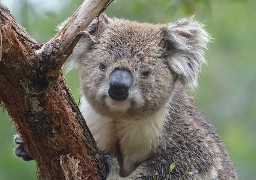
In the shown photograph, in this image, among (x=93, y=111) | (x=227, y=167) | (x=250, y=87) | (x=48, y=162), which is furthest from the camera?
(x=250, y=87)

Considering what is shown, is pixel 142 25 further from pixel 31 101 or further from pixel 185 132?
pixel 31 101

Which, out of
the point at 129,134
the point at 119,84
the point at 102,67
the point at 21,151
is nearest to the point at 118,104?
the point at 119,84

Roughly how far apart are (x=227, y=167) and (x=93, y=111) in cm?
171

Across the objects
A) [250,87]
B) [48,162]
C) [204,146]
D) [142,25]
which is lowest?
[48,162]

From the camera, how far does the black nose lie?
6395 millimetres

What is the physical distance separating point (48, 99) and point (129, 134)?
4.28ft

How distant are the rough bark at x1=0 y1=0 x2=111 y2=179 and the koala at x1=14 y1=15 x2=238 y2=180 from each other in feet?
1.33

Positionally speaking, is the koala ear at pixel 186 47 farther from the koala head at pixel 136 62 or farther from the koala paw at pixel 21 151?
the koala paw at pixel 21 151

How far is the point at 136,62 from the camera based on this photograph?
6.79 metres

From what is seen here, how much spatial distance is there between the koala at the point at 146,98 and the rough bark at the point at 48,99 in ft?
1.33

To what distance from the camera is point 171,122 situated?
23.7ft

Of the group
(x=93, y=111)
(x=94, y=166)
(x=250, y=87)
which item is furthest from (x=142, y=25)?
(x=250, y=87)

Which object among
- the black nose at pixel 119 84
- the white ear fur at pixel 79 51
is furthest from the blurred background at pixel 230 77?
the black nose at pixel 119 84

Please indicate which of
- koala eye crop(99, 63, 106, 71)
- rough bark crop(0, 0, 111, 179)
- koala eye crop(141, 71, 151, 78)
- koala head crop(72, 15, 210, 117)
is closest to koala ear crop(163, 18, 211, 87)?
koala head crop(72, 15, 210, 117)
